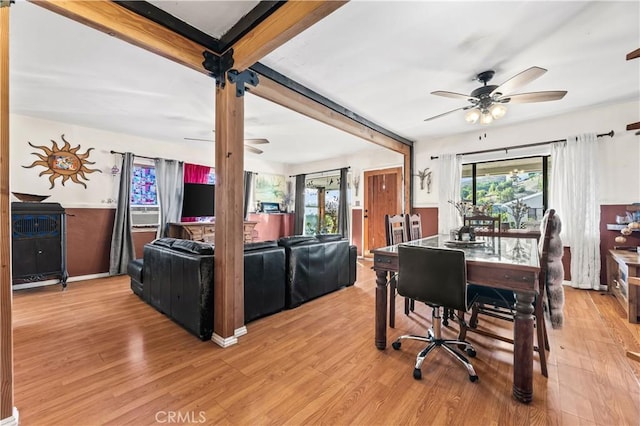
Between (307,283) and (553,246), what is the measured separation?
91.0 inches

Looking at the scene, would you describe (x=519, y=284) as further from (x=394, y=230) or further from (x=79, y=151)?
(x=79, y=151)

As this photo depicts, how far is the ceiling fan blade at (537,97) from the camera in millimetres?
2508

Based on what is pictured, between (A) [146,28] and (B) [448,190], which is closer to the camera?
(A) [146,28]

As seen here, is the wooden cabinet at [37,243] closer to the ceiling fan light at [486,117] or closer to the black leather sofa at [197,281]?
the black leather sofa at [197,281]

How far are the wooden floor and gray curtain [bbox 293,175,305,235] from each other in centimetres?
450

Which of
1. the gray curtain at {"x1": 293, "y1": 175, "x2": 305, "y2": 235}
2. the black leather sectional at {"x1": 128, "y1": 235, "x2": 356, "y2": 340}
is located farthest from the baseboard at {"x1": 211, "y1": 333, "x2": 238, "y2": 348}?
the gray curtain at {"x1": 293, "y1": 175, "x2": 305, "y2": 235}

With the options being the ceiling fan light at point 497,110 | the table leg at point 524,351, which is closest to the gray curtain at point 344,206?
the ceiling fan light at point 497,110

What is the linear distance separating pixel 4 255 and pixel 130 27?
1549mm

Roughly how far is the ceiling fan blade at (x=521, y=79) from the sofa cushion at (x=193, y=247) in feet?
10.1

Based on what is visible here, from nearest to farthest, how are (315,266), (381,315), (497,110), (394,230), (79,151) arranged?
1. (381,315)
2. (497,110)
3. (394,230)
4. (315,266)
5. (79,151)

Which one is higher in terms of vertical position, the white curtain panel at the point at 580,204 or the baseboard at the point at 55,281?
the white curtain panel at the point at 580,204

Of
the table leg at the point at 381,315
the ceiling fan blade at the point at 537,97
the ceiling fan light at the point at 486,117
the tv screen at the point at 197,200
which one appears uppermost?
the ceiling fan blade at the point at 537,97

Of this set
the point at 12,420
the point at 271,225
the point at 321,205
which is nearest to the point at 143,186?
the point at 271,225

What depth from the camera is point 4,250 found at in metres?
1.35
